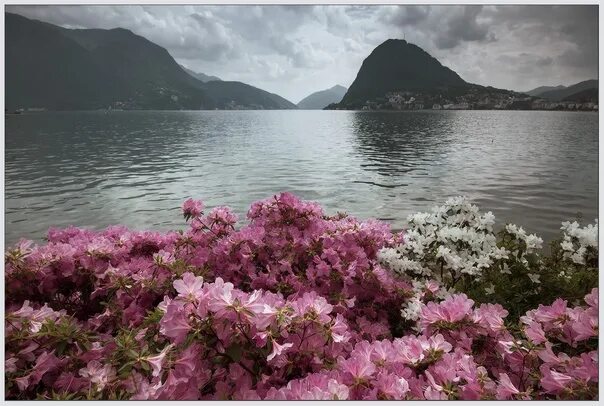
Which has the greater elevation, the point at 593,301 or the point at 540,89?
the point at 540,89

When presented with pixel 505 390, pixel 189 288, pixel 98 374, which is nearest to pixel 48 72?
pixel 98 374

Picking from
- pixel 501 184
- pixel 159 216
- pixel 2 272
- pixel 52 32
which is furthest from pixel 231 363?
pixel 501 184

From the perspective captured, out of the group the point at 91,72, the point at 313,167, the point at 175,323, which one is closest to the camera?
the point at 175,323

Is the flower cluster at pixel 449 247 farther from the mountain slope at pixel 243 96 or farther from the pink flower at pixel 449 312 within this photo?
the mountain slope at pixel 243 96

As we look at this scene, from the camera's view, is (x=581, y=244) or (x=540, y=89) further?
(x=540, y=89)

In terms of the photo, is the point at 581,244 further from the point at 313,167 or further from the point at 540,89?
the point at 313,167

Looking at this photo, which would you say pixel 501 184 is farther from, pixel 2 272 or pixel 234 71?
pixel 2 272

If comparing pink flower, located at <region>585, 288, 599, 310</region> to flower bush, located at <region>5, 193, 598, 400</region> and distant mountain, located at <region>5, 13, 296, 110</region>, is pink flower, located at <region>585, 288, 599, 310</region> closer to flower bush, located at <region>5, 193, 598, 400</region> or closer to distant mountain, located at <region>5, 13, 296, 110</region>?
flower bush, located at <region>5, 193, 598, 400</region>

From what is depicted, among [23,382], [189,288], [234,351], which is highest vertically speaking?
[189,288]
